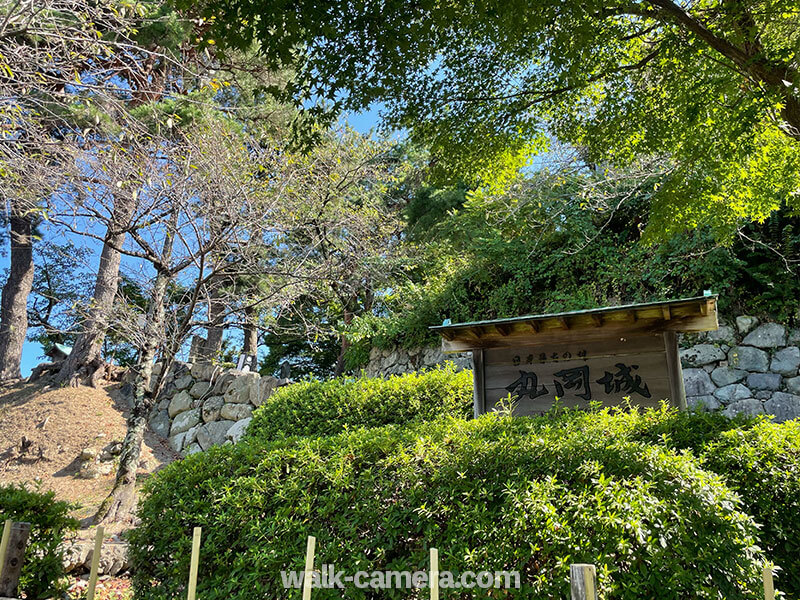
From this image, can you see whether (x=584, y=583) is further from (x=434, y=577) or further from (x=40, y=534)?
(x=40, y=534)

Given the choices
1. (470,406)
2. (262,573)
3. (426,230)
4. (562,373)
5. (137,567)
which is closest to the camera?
(262,573)

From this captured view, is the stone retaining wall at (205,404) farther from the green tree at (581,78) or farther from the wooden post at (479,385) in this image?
the green tree at (581,78)

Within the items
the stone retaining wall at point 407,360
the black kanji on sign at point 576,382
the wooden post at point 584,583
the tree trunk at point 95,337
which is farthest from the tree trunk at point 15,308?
the wooden post at point 584,583

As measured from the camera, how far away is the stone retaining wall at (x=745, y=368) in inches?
284

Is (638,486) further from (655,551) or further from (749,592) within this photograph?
(749,592)

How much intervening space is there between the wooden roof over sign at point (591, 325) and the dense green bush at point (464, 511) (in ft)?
5.35

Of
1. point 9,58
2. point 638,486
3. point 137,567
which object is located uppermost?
point 9,58

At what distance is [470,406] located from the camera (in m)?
6.36

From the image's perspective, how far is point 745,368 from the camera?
7.50 meters

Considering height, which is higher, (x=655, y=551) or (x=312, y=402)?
(x=312, y=402)

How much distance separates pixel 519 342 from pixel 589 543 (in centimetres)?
329

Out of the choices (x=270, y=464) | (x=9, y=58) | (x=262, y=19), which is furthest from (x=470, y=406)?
(x=9, y=58)

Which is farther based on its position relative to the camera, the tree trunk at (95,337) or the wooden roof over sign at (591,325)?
the tree trunk at (95,337)

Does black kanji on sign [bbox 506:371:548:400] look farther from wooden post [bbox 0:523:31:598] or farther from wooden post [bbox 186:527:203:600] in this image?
wooden post [bbox 0:523:31:598]
